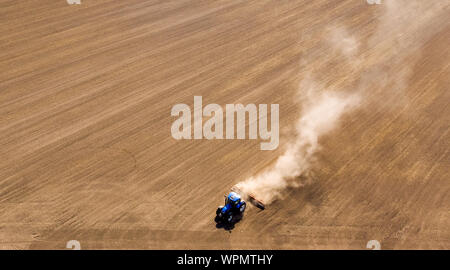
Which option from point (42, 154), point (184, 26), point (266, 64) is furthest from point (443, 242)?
point (184, 26)

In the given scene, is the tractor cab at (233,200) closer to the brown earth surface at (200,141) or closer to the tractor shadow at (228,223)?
the tractor shadow at (228,223)

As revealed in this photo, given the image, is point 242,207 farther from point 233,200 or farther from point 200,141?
point 200,141

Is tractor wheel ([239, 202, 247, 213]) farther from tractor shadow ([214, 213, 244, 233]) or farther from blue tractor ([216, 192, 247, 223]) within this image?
tractor shadow ([214, 213, 244, 233])

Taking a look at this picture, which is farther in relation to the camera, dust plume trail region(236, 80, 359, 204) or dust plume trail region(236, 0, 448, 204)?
dust plume trail region(236, 0, 448, 204)

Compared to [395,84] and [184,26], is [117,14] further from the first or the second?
[395,84]

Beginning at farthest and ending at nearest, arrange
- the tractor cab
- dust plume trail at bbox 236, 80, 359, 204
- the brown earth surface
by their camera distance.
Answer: dust plume trail at bbox 236, 80, 359, 204 < the brown earth surface < the tractor cab

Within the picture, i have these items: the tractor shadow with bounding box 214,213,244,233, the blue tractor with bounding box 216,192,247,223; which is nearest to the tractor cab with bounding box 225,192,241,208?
the blue tractor with bounding box 216,192,247,223
